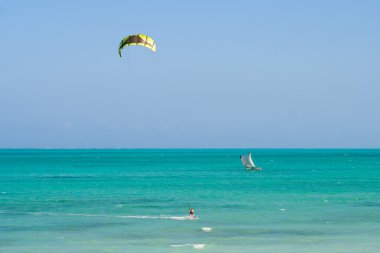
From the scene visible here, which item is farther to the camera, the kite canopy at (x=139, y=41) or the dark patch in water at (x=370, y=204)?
the dark patch in water at (x=370, y=204)

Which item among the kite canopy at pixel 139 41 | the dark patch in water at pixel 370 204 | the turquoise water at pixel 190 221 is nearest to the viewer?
the turquoise water at pixel 190 221

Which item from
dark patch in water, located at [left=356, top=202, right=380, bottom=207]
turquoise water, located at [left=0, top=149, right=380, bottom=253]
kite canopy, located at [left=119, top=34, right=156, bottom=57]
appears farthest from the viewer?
dark patch in water, located at [left=356, top=202, right=380, bottom=207]

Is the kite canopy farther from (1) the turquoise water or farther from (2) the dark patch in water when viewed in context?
(2) the dark patch in water

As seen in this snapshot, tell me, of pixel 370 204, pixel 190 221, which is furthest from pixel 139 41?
pixel 370 204

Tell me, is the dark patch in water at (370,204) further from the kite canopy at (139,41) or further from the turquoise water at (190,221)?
the kite canopy at (139,41)

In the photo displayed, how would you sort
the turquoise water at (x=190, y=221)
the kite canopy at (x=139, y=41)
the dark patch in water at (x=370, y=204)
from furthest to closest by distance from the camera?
the dark patch in water at (x=370, y=204) → the kite canopy at (x=139, y=41) → the turquoise water at (x=190, y=221)

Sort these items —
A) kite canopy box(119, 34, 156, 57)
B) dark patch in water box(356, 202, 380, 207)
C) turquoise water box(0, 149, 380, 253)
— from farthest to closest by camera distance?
dark patch in water box(356, 202, 380, 207), kite canopy box(119, 34, 156, 57), turquoise water box(0, 149, 380, 253)

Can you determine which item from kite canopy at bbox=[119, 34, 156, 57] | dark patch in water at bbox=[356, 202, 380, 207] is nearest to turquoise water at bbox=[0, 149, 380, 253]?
dark patch in water at bbox=[356, 202, 380, 207]

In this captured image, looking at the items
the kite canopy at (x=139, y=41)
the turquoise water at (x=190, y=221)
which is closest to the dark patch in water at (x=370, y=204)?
the turquoise water at (x=190, y=221)

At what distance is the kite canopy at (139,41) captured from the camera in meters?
47.8

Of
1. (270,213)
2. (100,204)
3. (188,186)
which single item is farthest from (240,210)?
(188,186)

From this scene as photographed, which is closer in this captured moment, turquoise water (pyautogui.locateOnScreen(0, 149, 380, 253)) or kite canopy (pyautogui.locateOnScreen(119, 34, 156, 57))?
turquoise water (pyautogui.locateOnScreen(0, 149, 380, 253))

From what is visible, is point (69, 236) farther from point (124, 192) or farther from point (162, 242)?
point (124, 192)

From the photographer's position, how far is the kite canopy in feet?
157
